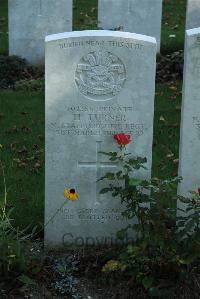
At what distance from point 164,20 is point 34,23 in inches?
160

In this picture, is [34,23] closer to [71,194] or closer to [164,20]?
[164,20]

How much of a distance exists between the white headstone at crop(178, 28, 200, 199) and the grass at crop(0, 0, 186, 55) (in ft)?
20.9

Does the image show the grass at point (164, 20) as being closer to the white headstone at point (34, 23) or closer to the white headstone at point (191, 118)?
the white headstone at point (34, 23)

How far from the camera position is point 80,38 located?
521 centimetres

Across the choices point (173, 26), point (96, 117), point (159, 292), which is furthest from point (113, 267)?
point (173, 26)

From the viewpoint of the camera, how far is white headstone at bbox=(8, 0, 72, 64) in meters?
10.9

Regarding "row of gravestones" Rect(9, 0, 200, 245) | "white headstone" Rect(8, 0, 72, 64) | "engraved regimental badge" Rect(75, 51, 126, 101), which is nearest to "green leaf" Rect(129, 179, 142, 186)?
"row of gravestones" Rect(9, 0, 200, 245)

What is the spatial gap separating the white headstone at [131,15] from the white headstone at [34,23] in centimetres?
56

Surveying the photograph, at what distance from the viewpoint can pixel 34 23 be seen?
436 inches

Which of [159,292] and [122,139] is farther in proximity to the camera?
[122,139]

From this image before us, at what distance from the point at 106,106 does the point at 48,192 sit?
2.60ft

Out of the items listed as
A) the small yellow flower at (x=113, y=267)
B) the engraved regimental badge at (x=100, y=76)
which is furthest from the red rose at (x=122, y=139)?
the small yellow flower at (x=113, y=267)

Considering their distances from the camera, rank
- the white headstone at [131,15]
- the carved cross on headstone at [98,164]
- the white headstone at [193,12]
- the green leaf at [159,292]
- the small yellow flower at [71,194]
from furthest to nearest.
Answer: the white headstone at [131,15], the white headstone at [193,12], the carved cross on headstone at [98,164], the small yellow flower at [71,194], the green leaf at [159,292]

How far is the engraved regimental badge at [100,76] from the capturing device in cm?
528
